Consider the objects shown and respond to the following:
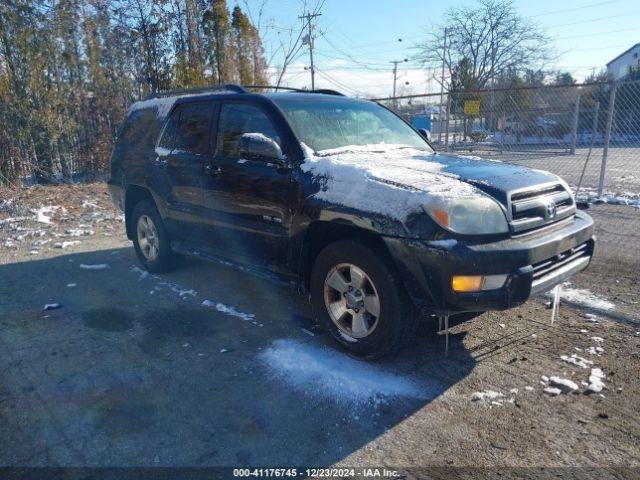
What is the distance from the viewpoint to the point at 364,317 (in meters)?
3.40

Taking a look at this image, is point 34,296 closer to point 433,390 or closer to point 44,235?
point 44,235

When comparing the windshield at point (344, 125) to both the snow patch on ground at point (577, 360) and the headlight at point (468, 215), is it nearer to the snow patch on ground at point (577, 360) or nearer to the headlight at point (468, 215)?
the headlight at point (468, 215)

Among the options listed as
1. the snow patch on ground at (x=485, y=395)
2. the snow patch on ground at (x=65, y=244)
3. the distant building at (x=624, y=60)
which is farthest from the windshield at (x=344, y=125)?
the distant building at (x=624, y=60)

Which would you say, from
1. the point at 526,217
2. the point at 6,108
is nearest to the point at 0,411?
the point at 526,217

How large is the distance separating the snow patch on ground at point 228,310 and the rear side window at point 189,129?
1.44 metres

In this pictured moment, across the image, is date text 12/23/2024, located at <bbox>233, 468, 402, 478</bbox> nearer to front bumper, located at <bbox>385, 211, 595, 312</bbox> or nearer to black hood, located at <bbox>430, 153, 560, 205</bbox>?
front bumper, located at <bbox>385, 211, 595, 312</bbox>

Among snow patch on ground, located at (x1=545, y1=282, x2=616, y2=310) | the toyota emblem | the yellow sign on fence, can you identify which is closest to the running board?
the toyota emblem

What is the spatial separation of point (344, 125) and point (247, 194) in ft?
3.53

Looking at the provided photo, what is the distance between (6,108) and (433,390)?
1066 centimetres

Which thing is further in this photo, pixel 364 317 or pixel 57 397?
pixel 364 317

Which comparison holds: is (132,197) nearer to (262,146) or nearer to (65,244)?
(65,244)

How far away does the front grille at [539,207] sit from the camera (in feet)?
10.1

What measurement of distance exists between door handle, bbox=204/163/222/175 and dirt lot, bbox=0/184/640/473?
1.25m

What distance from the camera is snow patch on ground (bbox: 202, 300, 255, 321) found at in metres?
4.26
